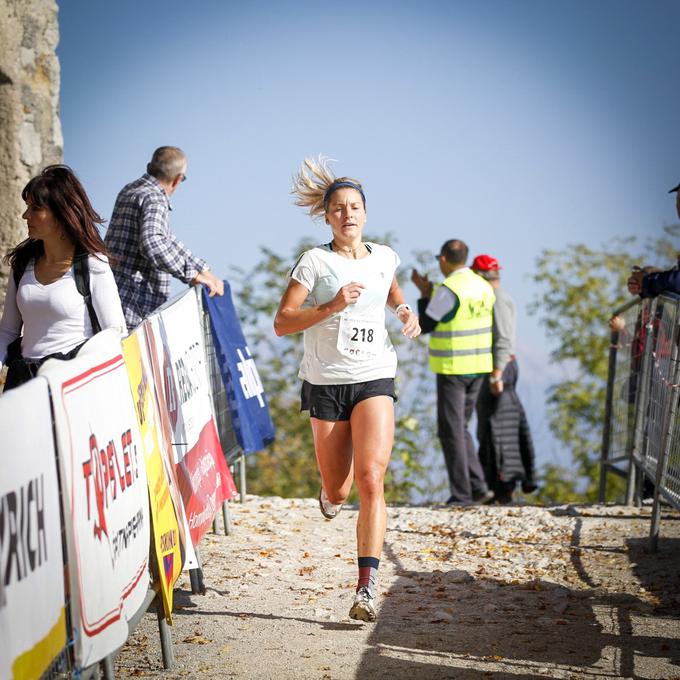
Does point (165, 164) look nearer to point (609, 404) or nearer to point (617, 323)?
point (617, 323)

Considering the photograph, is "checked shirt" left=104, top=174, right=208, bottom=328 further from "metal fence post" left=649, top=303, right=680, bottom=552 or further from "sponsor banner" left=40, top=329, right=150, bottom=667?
"metal fence post" left=649, top=303, right=680, bottom=552

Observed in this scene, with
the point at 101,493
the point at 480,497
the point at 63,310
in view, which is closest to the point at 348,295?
the point at 63,310

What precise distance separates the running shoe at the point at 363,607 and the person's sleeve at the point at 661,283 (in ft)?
10.3

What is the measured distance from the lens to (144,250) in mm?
6578

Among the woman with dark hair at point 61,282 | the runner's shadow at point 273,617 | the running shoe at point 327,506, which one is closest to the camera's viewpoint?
the woman with dark hair at point 61,282

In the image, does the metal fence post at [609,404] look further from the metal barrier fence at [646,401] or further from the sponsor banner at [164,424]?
the sponsor banner at [164,424]

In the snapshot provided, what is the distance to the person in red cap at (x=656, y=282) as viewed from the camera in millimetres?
6930

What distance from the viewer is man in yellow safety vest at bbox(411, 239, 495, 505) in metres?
9.01

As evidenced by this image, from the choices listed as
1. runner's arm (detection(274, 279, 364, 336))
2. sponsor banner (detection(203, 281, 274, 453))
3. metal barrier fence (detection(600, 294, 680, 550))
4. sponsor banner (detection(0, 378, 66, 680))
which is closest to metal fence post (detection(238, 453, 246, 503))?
sponsor banner (detection(203, 281, 274, 453))

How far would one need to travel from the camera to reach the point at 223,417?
273 inches

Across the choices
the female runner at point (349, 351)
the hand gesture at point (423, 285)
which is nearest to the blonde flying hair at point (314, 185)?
the female runner at point (349, 351)

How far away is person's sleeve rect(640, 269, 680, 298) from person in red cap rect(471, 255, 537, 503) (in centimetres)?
218

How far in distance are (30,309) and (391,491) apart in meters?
8.61

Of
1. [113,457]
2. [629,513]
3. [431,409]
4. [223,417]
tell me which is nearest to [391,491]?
[431,409]
